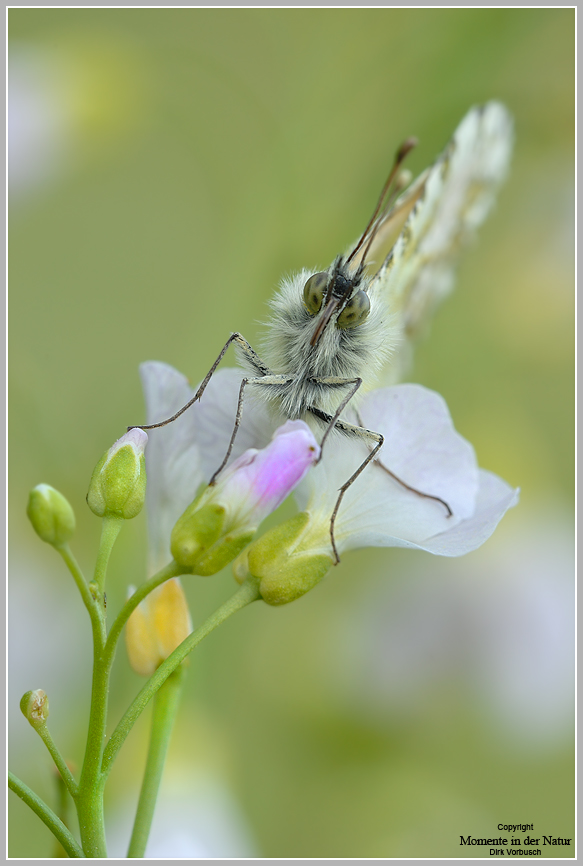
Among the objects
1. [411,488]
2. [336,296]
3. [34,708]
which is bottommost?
[34,708]

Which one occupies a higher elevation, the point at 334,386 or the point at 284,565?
the point at 334,386

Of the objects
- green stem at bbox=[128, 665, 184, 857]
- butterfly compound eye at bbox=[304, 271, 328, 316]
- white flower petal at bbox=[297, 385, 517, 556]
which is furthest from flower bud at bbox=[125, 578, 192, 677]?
butterfly compound eye at bbox=[304, 271, 328, 316]

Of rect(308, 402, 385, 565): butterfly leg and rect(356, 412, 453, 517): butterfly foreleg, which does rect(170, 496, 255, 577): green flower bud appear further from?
rect(356, 412, 453, 517): butterfly foreleg

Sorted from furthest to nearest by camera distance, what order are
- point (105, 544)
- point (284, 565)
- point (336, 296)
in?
point (336, 296), point (284, 565), point (105, 544)

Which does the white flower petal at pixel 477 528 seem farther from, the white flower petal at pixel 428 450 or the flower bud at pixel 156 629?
the flower bud at pixel 156 629

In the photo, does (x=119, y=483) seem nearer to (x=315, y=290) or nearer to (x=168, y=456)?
(x=168, y=456)

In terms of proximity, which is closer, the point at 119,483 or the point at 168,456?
the point at 119,483

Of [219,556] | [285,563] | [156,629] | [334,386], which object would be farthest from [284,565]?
[334,386]

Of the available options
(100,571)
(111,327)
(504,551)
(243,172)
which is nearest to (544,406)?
(504,551)
